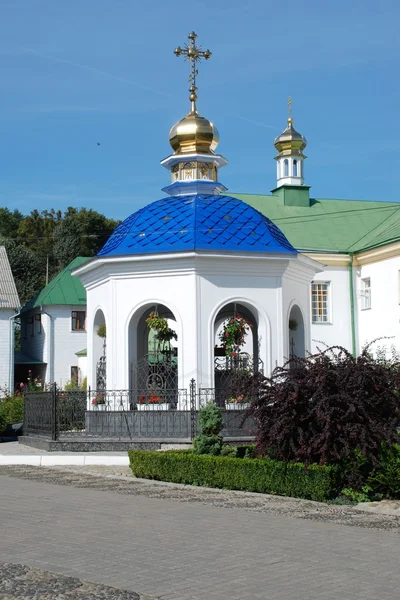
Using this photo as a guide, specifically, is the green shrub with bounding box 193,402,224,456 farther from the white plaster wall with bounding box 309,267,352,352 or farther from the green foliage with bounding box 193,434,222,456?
the white plaster wall with bounding box 309,267,352,352

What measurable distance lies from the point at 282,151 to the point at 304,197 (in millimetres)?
2667

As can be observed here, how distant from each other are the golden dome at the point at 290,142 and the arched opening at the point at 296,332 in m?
19.6

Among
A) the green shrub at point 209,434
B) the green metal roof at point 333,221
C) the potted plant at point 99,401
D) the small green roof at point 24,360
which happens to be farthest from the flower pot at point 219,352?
the small green roof at point 24,360

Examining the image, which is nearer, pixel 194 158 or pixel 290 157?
pixel 194 158

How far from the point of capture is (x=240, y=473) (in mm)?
11766

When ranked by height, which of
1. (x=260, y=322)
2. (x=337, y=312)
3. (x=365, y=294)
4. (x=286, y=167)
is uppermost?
(x=286, y=167)

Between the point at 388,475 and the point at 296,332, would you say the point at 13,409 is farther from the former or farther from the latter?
the point at 388,475

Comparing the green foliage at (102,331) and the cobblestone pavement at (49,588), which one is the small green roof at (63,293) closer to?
the green foliage at (102,331)

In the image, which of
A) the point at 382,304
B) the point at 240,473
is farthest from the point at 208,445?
the point at 382,304

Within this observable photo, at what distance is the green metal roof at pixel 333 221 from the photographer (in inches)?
1305

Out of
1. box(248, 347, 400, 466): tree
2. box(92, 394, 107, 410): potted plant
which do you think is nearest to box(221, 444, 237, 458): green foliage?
box(248, 347, 400, 466): tree

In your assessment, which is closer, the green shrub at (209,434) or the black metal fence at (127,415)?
the green shrub at (209,434)

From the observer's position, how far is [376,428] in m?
10.9

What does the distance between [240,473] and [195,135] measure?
10439 mm
